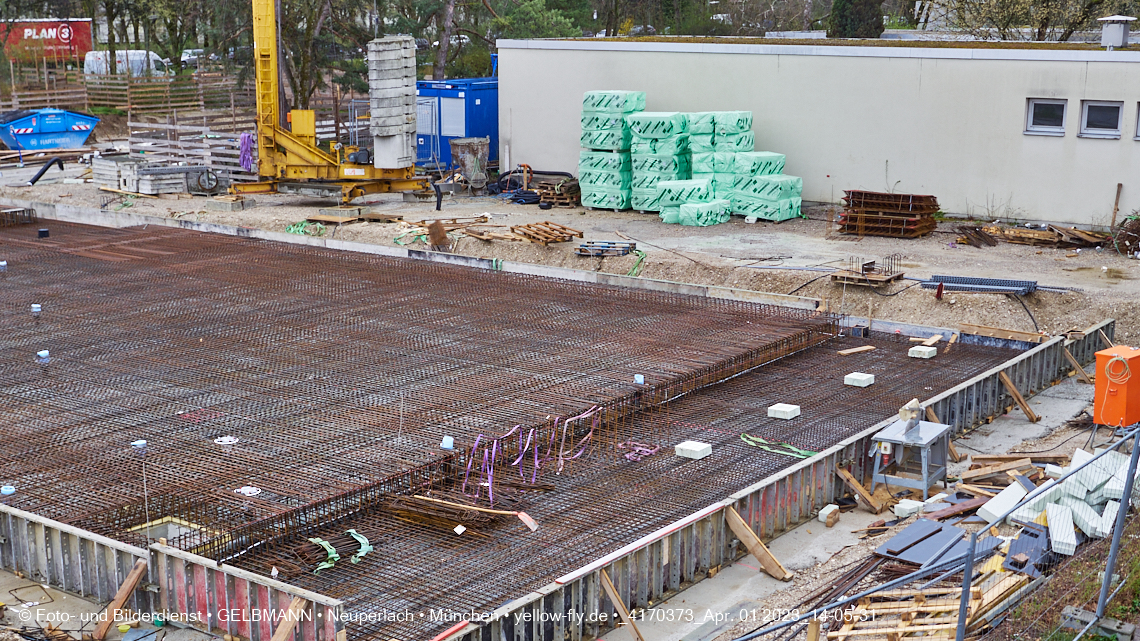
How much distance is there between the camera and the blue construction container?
31.6 m

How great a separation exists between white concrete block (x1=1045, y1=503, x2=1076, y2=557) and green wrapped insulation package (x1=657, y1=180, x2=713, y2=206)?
16417 millimetres

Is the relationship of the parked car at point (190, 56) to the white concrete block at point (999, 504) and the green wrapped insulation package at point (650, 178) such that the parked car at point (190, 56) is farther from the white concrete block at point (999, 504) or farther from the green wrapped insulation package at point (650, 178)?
the white concrete block at point (999, 504)

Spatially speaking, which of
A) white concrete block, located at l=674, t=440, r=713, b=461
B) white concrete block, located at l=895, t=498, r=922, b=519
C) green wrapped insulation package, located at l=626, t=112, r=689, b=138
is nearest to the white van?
green wrapped insulation package, located at l=626, t=112, r=689, b=138

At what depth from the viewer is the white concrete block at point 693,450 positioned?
11.8m

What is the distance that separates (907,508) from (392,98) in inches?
742

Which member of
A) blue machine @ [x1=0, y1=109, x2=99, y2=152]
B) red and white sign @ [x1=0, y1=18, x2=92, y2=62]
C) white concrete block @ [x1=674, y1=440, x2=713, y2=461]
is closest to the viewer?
white concrete block @ [x1=674, y1=440, x2=713, y2=461]

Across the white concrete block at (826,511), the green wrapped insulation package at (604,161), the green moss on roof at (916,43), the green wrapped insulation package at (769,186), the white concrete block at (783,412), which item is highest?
the green moss on roof at (916,43)

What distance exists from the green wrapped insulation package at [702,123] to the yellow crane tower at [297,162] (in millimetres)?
7021

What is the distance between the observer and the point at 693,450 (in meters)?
11.8

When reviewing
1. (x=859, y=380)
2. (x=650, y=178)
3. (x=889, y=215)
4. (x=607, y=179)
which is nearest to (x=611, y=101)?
(x=607, y=179)

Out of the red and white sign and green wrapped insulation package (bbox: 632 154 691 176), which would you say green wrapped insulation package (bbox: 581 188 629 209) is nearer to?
green wrapped insulation package (bbox: 632 154 691 176)

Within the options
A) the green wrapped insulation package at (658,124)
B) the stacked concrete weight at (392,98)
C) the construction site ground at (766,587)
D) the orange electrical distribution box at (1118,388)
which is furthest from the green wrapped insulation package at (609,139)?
the orange electrical distribution box at (1118,388)

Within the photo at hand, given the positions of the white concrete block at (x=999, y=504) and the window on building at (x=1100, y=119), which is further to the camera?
the window on building at (x=1100, y=119)

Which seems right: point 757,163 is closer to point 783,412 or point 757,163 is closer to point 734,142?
point 734,142
